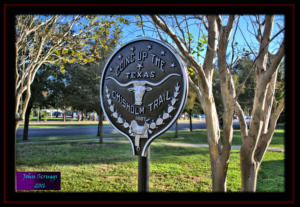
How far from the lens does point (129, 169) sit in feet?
22.9

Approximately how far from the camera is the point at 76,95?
11992 millimetres

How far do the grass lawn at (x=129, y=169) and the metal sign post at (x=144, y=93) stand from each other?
262 centimetres

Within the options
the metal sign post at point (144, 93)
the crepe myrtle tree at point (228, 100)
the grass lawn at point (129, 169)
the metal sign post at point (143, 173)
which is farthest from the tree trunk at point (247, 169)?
the grass lawn at point (129, 169)

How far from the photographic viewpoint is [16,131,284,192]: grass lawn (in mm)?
5516

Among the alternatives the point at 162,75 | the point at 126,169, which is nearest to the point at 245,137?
the point at 162,75

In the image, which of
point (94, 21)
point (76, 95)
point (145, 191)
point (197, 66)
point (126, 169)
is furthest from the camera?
point (76, 95)

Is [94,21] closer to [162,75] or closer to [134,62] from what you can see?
[134,62]

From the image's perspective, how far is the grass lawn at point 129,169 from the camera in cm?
552

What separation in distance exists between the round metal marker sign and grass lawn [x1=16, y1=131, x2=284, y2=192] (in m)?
2.68

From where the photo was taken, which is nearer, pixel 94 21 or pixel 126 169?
pixel 94 21

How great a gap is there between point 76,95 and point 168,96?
9900mm

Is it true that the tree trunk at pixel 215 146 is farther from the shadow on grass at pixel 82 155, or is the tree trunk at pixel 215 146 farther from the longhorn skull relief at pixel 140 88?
the shadow on grass at pixel 82 155

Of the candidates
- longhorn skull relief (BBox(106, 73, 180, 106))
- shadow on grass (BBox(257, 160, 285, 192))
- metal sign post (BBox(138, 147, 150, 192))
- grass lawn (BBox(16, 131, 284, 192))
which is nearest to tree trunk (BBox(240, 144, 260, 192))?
metal sign post (BBox(138, 147, 150, 192))
